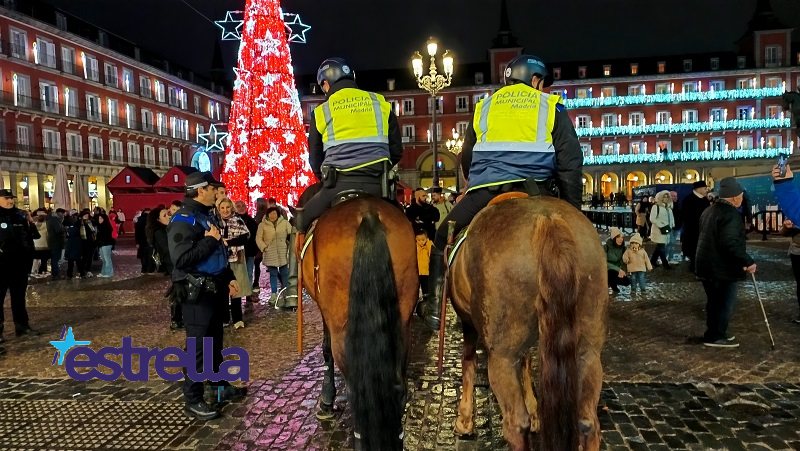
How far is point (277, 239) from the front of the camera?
10.8 meters

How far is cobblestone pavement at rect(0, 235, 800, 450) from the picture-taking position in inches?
176

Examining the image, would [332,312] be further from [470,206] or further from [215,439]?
[215,439]

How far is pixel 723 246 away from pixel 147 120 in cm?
5665

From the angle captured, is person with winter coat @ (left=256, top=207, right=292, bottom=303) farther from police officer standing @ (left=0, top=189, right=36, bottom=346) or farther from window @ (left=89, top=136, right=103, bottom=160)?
window @ (left=89, top=136, right=103, bottom=160)

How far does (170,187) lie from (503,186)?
28.9 metres

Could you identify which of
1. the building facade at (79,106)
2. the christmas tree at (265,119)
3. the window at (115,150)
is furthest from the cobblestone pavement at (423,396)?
the window at (115,150)

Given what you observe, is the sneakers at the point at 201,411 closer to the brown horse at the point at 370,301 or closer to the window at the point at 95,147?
the brown horse at the point at 370,301

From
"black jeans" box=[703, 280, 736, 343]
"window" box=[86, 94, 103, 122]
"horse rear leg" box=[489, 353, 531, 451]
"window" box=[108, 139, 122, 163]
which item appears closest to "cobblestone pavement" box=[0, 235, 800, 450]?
"black jeans" box=[703, 280, 736, 343]

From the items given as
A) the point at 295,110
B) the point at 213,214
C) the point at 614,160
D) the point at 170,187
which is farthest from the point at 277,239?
the point at 614,160

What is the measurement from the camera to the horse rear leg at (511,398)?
122 inches

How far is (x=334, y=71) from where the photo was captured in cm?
462

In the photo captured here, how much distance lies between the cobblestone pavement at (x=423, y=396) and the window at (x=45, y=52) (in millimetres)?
40836

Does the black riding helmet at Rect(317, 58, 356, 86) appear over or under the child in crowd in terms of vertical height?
over

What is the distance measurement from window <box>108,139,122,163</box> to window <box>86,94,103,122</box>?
251cm
